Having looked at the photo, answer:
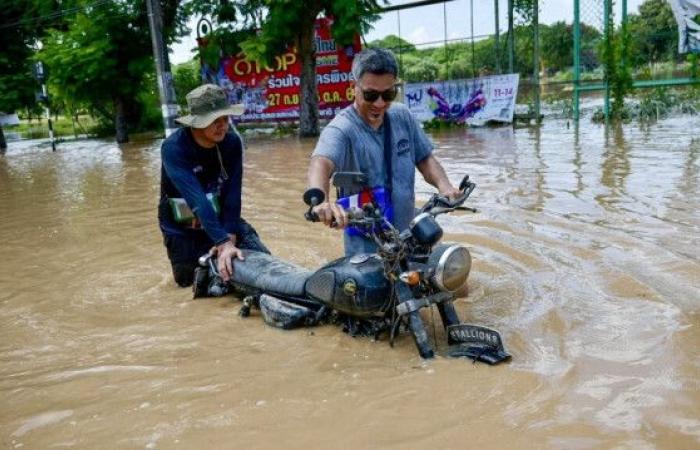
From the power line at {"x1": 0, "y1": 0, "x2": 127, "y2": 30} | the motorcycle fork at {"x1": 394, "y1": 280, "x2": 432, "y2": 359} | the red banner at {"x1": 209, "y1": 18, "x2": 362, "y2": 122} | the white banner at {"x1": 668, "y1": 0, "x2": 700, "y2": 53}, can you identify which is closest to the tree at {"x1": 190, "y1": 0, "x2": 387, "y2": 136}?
the red banner at {"x1": 209, "y1": 18, "x2": 362, "y2": 122}

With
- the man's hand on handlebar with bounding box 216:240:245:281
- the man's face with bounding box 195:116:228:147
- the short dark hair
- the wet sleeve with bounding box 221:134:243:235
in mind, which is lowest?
the man's hand on handlebar with bounding box 216:240:245:281

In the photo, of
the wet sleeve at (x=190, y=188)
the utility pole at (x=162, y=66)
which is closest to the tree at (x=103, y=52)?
the utility pole at (x=162, y=66)

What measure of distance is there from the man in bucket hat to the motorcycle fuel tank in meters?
1.05

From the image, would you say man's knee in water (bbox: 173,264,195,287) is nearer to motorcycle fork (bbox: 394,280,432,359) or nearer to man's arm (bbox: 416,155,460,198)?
man's arm (bbox: 416,155,460,198)

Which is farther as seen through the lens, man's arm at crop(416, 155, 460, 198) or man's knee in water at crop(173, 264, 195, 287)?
man's knee in water at crop(173, 264, 195, 287)

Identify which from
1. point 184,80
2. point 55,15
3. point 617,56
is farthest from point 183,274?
point 184,80

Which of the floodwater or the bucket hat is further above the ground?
the bucket hat

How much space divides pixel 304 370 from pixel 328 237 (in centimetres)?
299

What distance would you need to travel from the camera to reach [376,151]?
11.8 ft

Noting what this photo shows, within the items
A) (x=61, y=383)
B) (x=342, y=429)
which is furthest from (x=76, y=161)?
(x=342, y=429)

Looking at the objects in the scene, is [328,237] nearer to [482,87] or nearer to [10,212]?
[10,212]

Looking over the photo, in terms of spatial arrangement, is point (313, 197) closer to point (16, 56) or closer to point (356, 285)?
point (356, 285)

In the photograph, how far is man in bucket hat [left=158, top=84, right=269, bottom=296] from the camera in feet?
13.9

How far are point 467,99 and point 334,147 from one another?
13.5 meters
